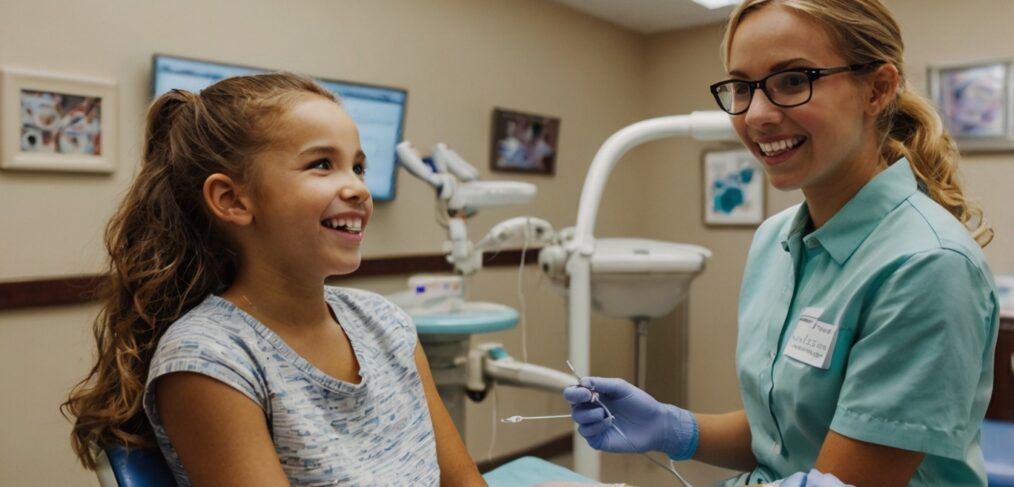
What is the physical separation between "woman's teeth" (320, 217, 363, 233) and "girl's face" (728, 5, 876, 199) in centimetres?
62

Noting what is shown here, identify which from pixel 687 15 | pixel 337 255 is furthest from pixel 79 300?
pixel 687 15

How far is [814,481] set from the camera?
3.11 feet

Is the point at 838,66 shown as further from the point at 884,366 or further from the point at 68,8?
the point at 68,8

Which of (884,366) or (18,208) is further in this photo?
(18,208)

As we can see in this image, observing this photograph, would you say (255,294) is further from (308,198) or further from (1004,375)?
(1004,375)

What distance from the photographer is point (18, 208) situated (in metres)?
2.06

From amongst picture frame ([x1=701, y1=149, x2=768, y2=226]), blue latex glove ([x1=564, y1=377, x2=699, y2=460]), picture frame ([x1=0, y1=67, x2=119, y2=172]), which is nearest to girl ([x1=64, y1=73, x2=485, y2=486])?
blue latex glove ([x1=564, y1=377, x2=699, y2=460])

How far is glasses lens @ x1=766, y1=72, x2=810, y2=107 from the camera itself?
109 centimetres

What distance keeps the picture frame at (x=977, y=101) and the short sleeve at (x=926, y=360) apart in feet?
8.29

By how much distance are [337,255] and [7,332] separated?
1547mm

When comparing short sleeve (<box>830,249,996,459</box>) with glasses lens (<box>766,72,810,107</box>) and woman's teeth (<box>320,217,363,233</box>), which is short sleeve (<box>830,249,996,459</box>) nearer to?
glasses lens (<box>766,72,810,107</box>)

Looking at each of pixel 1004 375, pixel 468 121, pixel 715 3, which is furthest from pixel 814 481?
pixel 715 3

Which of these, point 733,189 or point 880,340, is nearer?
point 880,340

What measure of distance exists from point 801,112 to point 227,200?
85 centimetres
